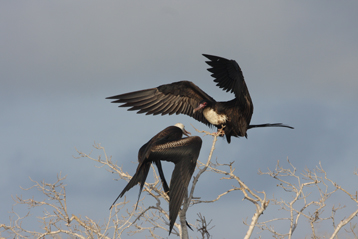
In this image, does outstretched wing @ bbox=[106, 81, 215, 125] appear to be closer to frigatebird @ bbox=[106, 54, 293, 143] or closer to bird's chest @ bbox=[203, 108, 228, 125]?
frigatebird @ bbox=[106, 54, 293, 143]

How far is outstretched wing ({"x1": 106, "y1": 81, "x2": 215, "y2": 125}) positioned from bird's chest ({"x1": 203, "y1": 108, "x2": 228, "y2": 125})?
0.22 meters

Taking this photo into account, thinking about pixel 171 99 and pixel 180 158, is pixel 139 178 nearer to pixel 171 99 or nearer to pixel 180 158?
pixel 180 158

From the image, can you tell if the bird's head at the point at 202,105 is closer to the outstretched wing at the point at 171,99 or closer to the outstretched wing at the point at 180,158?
the outstretched wing at the point at 171,99

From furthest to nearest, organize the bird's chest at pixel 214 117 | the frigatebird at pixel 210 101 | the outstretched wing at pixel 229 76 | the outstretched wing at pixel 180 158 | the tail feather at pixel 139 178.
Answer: the bird's chest at pixel 214 117 < the frigatebird at pixel 210 101 < the outstretched wing at pixel 229 76 < the tail feather at pixel 139 178 < the outstretched wing at pixel 180 158

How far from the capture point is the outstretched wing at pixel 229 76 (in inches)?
291

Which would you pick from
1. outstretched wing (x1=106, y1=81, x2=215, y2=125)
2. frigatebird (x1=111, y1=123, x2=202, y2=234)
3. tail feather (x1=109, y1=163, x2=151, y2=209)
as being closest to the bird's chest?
outstretched wing (x1=106, y1=81, x2=215, y2=125)

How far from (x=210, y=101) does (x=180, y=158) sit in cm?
187

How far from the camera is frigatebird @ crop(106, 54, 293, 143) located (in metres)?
7.51

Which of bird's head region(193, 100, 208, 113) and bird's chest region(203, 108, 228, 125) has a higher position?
bird's head region(193, 100, 208, 113)

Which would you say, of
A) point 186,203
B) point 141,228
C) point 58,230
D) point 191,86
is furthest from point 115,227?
point 191,86

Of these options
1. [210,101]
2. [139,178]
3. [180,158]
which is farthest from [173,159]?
[210,101]

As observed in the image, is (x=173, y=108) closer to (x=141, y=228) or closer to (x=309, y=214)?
(x=141, y=228)

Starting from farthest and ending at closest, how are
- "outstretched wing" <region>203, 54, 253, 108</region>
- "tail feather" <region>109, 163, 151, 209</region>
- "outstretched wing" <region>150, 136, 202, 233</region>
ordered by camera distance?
"outstretched wing" <region>203, 54, 253, 108</region> < "tail feather" <region>109, 163, 151, 209</region> < "outstretched wing" <region>150, 136, 202, 233</region>

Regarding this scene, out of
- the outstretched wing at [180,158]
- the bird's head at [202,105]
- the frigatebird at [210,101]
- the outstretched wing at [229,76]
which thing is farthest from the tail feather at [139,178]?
the outstretched wing at [229,76]
